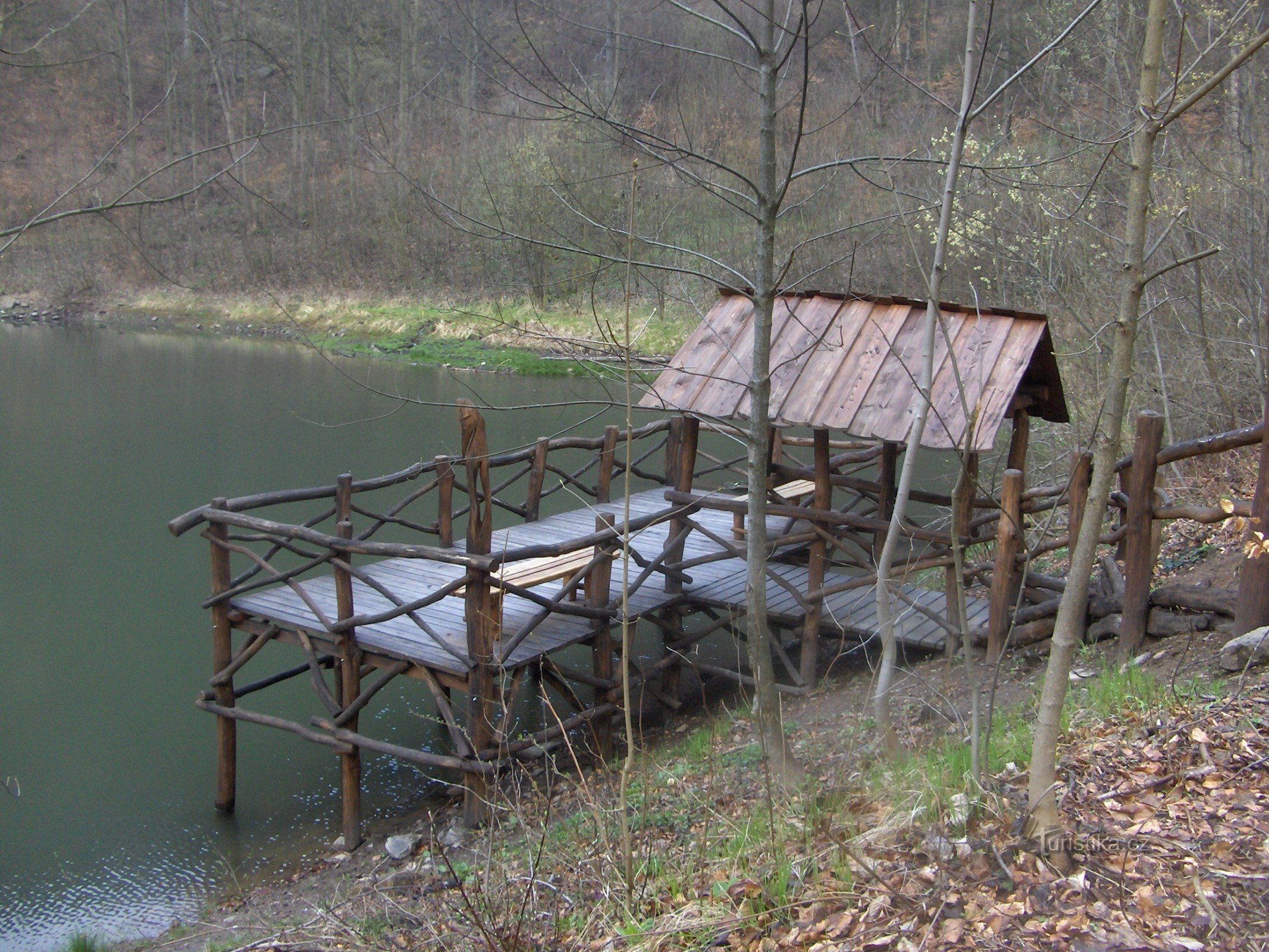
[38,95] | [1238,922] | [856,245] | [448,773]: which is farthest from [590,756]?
[38,95]

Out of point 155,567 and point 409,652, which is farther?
point 155,567

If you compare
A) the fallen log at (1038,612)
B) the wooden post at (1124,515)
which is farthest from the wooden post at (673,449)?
the wooden post at (1124,515)

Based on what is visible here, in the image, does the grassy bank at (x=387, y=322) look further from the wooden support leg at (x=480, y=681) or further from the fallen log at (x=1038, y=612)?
the wooden support leg at (x=480, y=681)

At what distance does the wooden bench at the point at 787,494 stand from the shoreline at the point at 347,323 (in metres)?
13.5

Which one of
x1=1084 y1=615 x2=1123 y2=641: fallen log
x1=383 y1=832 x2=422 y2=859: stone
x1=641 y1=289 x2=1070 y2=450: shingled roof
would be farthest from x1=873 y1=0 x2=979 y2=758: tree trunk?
x1=383 y1=832 x2=422 y2=859: stone

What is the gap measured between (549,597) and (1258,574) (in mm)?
4752

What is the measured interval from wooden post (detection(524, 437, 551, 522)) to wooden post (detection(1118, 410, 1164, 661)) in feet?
14.9

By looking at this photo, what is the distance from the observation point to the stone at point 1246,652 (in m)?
4.75

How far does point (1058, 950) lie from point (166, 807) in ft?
22.9

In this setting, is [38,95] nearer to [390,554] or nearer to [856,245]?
[390,554]

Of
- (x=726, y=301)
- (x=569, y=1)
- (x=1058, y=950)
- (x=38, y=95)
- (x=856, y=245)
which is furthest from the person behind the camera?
(x=38, y=95)

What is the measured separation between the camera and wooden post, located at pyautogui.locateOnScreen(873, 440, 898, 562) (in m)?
7.48

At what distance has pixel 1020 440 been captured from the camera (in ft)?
24.6

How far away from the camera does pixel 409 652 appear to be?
688 cm
